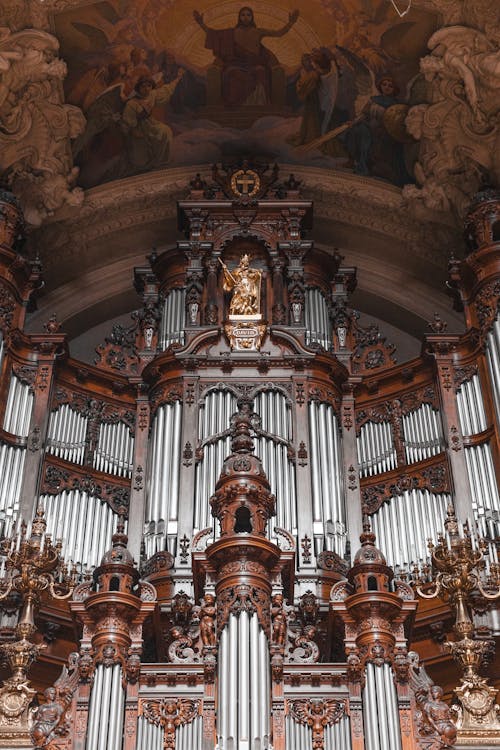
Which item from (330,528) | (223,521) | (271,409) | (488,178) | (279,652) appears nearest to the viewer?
(279,652)

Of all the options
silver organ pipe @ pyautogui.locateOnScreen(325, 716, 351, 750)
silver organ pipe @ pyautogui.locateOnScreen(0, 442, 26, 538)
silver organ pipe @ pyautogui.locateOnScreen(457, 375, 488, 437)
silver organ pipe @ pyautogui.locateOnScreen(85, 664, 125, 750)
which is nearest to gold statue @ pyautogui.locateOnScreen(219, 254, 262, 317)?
silver organ pipe @ pyautogui.locateOnScreen(457, 375, 488, 437)

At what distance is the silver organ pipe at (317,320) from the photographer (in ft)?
68.0

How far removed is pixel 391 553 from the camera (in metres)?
17.4

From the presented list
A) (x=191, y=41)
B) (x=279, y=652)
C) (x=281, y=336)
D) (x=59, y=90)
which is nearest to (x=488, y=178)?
(x=281, y=336)

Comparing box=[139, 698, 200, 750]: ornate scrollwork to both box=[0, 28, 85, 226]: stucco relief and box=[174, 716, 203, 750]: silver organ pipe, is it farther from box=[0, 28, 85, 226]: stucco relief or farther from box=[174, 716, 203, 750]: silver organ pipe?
box=[0, 28, 85, 226]: stucco relief

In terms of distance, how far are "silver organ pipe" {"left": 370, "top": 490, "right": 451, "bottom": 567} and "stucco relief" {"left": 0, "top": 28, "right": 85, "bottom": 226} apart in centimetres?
892

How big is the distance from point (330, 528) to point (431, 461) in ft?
7.46

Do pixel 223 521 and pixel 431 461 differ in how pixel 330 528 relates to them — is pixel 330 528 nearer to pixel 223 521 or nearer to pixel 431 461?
pixel 431 461

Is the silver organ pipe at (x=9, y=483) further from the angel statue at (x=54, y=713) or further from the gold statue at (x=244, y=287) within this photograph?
the angel statue at (x=54, y=713)

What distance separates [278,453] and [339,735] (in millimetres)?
7535

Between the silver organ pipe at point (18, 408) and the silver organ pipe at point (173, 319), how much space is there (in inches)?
117

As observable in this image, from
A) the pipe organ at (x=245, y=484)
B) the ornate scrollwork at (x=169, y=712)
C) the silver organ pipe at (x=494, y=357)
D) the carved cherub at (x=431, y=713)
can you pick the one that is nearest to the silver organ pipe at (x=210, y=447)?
the pipe organ at (x=245, y=484)

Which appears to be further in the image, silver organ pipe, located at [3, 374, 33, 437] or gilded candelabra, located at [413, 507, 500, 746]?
silver organ pipe, located at [3, 374, 33, 437]

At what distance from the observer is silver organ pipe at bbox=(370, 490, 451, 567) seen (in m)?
17.3
